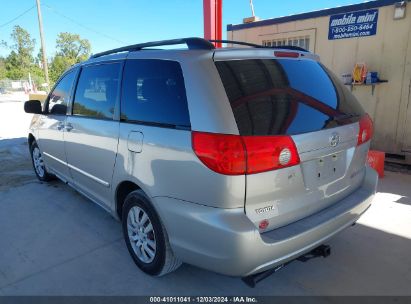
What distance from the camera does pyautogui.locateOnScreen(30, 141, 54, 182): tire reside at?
5.12m

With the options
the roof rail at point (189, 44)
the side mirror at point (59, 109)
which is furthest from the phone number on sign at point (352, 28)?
the side mirror at point (59, 109)

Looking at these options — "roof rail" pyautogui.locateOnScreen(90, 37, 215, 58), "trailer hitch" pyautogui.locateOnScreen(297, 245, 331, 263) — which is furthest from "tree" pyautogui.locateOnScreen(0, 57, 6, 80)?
"trailer hitch" pyautogui.locateOnScreen(297, 245, 331, 263)

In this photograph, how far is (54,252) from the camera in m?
3.17

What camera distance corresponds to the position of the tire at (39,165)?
512cm

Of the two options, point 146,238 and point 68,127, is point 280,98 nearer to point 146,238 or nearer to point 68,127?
point 146,238

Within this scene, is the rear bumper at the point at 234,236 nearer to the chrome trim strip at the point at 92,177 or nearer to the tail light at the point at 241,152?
the tail light at the point at 241,152

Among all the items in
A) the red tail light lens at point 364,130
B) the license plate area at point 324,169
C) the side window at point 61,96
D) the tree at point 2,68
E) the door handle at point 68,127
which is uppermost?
the tree at point 2,68

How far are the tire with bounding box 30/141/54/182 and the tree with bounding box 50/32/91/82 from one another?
60459 millimetres

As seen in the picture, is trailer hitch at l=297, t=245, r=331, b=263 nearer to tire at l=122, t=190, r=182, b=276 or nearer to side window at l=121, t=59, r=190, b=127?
tire at l=122, t=190, r=182, b=276

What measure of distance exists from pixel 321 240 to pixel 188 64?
1511mm

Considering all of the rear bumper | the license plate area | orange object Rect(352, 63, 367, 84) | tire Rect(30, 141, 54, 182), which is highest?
orange object Rect(352, 63, 367, 84)

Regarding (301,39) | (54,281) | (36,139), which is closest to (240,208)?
(54,281)

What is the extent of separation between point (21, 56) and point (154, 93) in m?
61.9

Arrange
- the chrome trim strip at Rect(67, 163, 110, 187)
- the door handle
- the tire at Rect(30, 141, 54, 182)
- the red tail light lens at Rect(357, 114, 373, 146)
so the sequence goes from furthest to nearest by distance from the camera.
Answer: the tire at Rect(30, 141, 54, 182) < the door handle < the chrome trim strip at Rect(67, 163, 110, 187) < the red tail light lens at Rect(357, 114, 373, 146)
